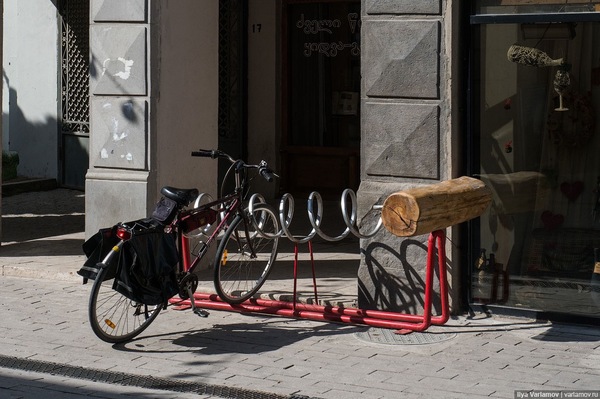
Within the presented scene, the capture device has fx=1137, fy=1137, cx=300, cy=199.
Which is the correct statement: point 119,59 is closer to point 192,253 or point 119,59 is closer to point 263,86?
point 192,253

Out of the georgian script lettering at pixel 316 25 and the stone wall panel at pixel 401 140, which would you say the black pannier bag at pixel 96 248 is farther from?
the georgian script lettering at pixel 316 25

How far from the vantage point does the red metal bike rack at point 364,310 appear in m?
8.09

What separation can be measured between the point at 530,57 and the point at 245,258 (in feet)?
9.16

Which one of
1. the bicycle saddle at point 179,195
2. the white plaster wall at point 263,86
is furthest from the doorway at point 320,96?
the bicycle saddle at point 179,195

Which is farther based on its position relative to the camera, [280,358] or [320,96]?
[320,96]

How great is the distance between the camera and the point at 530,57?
8.49 meters

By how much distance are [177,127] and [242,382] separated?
3.85 metres

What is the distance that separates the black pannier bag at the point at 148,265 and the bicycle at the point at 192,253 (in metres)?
0.02

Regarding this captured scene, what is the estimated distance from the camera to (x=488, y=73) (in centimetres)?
865

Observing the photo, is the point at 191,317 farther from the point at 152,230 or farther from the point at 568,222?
the point at 568,222

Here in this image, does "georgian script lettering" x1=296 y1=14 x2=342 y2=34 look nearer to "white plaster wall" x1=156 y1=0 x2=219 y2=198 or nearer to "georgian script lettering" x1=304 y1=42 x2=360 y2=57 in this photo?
"georgian script lettering" x1=304 y1=42 x2=360 y2=57

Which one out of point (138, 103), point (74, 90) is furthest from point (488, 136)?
point (74, 90)

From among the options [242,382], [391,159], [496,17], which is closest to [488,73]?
[496,17]

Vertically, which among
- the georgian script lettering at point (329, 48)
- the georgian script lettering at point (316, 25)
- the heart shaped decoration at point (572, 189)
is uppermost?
the georgian script lettering at point (316, 25)
